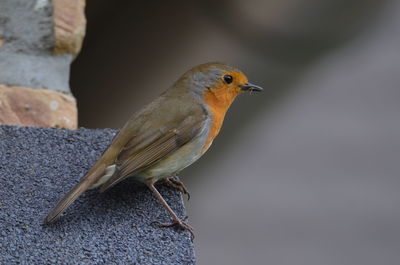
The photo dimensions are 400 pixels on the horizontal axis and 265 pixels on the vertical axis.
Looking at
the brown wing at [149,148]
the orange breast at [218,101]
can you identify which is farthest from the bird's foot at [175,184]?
the orange breast at [218,101]

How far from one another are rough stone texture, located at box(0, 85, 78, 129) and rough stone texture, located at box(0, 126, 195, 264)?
0.57 feet

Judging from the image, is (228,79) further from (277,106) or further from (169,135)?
(277,106)

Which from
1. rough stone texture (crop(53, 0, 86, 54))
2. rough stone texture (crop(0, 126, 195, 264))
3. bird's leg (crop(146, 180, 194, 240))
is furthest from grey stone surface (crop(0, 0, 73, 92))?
bird's leg (crop(146, 180, 194, 240))

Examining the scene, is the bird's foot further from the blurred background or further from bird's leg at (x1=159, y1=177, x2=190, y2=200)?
the blurred background

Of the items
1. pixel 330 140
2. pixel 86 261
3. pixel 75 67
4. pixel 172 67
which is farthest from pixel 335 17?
pixel 86 261

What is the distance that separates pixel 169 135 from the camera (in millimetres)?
3527

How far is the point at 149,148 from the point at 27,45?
0.77 m

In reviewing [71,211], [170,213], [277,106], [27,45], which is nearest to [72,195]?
[71,211]

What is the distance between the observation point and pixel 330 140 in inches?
253

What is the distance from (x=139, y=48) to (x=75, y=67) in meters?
0.46

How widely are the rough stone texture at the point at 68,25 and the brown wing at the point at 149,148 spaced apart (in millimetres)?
655

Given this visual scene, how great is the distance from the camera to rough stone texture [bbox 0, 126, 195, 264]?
2.89 m

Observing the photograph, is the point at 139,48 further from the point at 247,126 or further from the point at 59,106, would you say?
the point at 59,106

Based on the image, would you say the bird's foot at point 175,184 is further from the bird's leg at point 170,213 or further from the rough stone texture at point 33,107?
the rough stone texture at point 33,107
